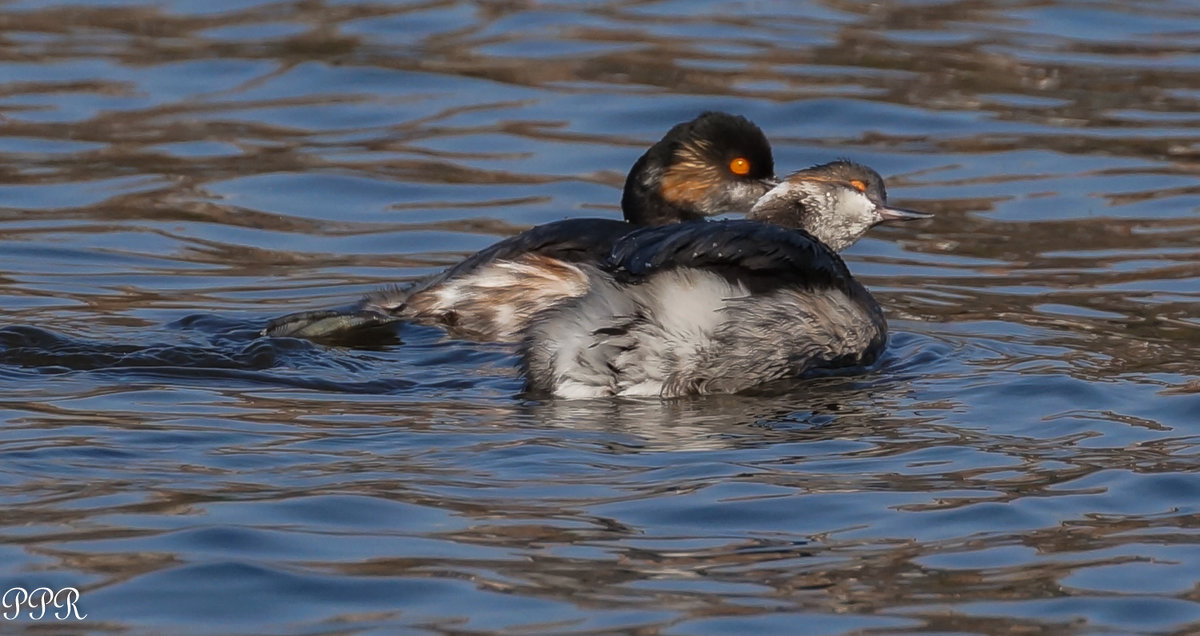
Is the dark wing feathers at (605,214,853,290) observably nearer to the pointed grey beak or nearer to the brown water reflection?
the brown water reflection

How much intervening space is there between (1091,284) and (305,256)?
3.19m

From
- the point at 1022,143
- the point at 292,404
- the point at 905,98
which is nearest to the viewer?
the point at 292,404

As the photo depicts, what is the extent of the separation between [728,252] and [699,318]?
0.22m

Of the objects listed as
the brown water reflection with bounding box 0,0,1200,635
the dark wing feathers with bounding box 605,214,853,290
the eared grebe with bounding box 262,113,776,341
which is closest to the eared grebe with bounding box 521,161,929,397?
the dark wing feathers with bounding box 605,214,853,290

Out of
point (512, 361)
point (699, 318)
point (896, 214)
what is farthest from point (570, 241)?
point (896, 214)

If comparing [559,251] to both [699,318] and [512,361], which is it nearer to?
[512,361]

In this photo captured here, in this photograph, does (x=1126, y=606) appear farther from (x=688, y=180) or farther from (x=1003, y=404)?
(x=688, y=180)

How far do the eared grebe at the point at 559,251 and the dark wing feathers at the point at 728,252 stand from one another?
30 cm

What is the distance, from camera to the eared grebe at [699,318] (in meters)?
6.07

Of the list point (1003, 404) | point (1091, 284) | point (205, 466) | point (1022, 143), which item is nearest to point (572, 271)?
point (1003, 404)

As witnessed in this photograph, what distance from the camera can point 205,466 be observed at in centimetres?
517

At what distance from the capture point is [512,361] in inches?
264

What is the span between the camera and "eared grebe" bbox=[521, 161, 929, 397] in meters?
6.07

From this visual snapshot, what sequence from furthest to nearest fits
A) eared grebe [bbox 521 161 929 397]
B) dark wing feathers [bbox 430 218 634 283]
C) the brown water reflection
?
dark wing feathers [bbox 430 218 634 283] < eared grebe [bbox 521 161 929 397] < the brown water reflection
